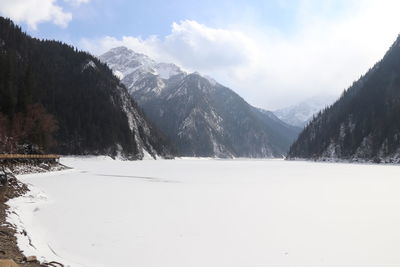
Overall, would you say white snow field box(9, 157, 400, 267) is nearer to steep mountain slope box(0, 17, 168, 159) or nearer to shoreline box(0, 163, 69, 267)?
shoreline box(0, 163, 69, 267)

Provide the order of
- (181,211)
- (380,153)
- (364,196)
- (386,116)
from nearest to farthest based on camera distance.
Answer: (181,211) < (364,196) < (380,153) < (386,116)

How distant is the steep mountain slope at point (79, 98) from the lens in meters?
143

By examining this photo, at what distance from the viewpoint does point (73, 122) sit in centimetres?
14825

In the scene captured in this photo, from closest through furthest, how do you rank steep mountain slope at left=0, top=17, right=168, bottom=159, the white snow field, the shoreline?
the shoreline, the white snow field, steep mountain slope at left=0, top=17, right=168, bottom=159

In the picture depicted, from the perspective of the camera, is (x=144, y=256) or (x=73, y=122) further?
(x=73, y=122)

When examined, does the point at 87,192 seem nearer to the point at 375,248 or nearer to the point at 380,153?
the point at 375,248

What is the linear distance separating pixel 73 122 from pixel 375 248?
14492cm

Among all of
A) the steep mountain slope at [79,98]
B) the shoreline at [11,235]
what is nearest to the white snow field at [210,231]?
the shoreline at [11,235]

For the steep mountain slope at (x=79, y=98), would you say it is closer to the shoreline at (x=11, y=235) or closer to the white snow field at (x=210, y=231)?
the shoreline at (x=11, y=235)

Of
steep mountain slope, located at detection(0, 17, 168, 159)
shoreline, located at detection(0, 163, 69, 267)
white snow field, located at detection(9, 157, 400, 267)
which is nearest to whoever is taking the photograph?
shoreline, located at detection(0, 163, 69, 267)

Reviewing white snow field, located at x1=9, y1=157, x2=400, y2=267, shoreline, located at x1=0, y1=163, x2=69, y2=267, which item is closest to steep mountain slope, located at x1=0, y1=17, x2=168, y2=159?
shoreline, located at x1=0, y1=163, x2=69, y2=267

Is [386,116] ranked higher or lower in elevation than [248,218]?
higher

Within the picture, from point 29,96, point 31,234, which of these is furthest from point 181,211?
point 29,96

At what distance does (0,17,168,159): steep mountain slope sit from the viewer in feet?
470
